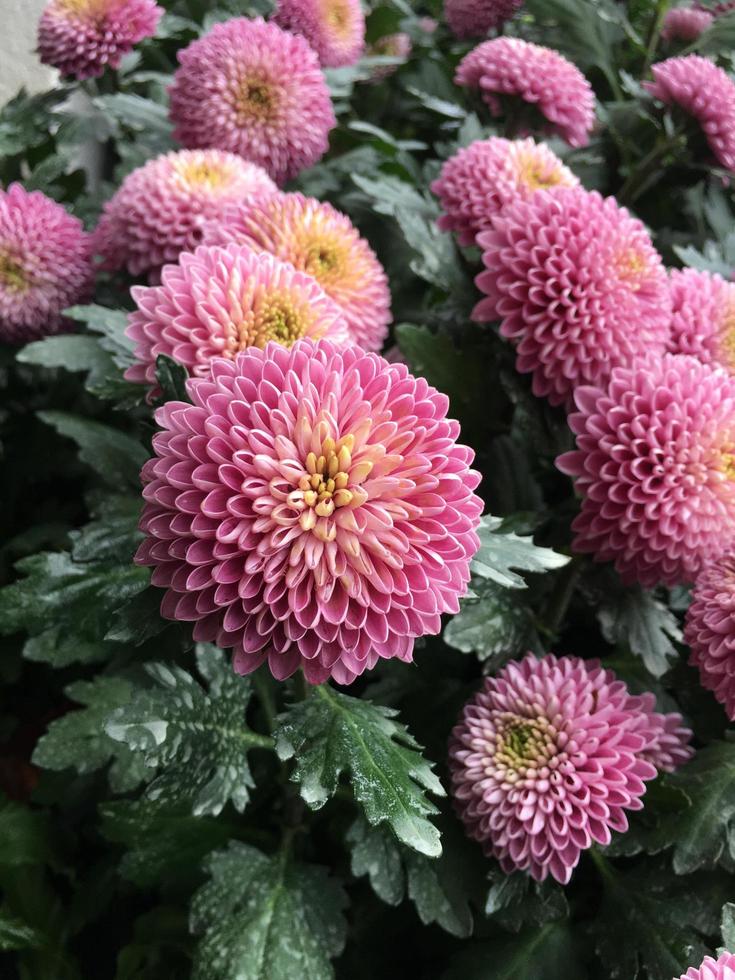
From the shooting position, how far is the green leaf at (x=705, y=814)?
70 centimetres

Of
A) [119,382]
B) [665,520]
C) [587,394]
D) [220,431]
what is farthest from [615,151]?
[220,431]

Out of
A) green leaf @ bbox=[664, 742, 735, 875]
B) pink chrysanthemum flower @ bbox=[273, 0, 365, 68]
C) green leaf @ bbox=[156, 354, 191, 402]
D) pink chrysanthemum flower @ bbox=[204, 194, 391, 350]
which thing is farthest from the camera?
pink chrysanthemum flower @ bbox=[273, 0, 365, 68]

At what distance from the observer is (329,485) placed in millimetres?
499

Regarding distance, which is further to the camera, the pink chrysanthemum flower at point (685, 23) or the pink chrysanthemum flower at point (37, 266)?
the pink chrysanthemum flower at point (685, 23)

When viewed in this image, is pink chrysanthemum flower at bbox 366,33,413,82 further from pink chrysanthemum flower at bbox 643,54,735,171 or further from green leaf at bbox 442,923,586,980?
green leaf at bbox 442,923,586,980

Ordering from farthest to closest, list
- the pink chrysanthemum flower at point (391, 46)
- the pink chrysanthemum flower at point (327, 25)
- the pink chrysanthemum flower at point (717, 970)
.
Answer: the pink chrysanthemum flower at point (391, 46), the pink chrysanthemum flower at point (327, 25), the pink chrysanthemum flower at point (717, 970)

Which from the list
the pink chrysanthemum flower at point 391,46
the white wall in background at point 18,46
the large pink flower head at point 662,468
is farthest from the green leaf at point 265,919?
the pink chrysanthemum flower at point 391,46

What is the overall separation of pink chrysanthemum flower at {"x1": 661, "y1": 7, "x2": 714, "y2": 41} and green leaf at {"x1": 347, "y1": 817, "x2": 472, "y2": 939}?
128cm

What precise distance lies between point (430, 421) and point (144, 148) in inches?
36.6

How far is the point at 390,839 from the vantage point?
2.42 feet

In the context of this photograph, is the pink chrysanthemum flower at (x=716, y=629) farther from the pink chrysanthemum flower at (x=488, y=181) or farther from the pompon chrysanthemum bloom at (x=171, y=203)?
the pompon chrysanthemum bloom at (x=171, y=203)

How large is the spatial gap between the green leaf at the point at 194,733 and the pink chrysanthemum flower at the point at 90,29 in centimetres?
81

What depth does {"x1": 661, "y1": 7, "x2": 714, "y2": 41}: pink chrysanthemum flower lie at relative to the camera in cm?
133

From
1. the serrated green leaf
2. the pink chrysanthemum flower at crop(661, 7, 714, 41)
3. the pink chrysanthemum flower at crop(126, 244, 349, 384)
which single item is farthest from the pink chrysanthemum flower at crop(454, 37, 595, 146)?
the serrated green leaf
